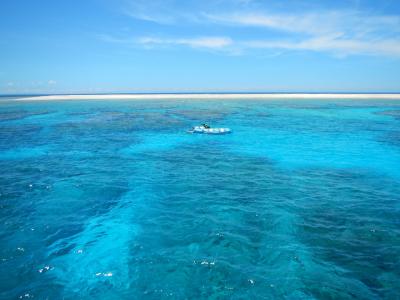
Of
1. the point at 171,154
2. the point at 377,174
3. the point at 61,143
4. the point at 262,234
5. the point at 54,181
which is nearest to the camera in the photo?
the point at 262,234

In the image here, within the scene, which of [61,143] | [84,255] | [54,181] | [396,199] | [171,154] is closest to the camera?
[84,255]

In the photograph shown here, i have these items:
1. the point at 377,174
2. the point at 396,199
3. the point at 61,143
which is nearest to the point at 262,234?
the point at 396,199

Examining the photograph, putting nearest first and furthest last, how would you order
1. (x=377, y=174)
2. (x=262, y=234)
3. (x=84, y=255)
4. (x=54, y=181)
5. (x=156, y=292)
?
(x=156, y=292)
(x=84, y=255)
(x=262, y=234)
(x=54, y=181)
(x=377, y=174)

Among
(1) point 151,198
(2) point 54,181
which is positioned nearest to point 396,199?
(1) point 151,198

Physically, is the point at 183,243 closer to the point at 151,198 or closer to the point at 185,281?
the point at 185,281

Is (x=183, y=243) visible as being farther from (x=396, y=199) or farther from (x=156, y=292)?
(x=396, y=199)

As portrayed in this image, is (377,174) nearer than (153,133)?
Yes
